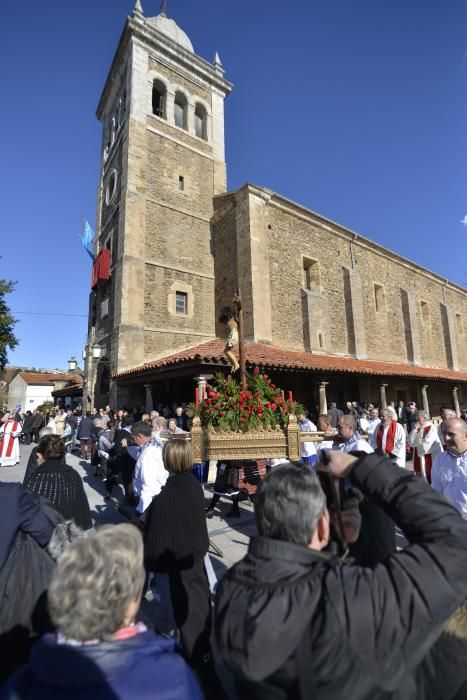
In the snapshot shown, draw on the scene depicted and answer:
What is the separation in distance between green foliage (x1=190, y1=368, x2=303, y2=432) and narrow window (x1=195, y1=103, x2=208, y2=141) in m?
18.7

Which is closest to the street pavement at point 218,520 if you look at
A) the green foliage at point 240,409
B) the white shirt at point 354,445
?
the green foliage at point 240,409

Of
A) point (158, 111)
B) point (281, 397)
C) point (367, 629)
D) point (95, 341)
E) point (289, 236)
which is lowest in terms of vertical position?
point (367, 629)

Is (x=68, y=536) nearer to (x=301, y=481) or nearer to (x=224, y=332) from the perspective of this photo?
(x=301, y=481)

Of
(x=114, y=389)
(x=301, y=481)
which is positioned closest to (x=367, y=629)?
(x=301, y=481)

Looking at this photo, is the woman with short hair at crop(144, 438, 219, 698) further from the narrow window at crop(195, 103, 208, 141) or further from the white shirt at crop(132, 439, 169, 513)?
the narrow window at crop(195, 103, 208, 141)

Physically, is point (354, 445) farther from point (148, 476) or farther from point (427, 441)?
point (148, 476)

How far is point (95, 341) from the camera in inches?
683

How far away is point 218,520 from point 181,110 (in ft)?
67.4

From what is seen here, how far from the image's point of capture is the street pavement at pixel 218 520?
14.6 feet

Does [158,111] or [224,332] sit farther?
[158,111]

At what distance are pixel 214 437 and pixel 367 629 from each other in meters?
3.35

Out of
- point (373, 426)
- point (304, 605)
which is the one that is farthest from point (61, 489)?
point (373, 426)

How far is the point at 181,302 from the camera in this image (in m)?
17.1

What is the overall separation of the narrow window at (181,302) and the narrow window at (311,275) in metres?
5.75
